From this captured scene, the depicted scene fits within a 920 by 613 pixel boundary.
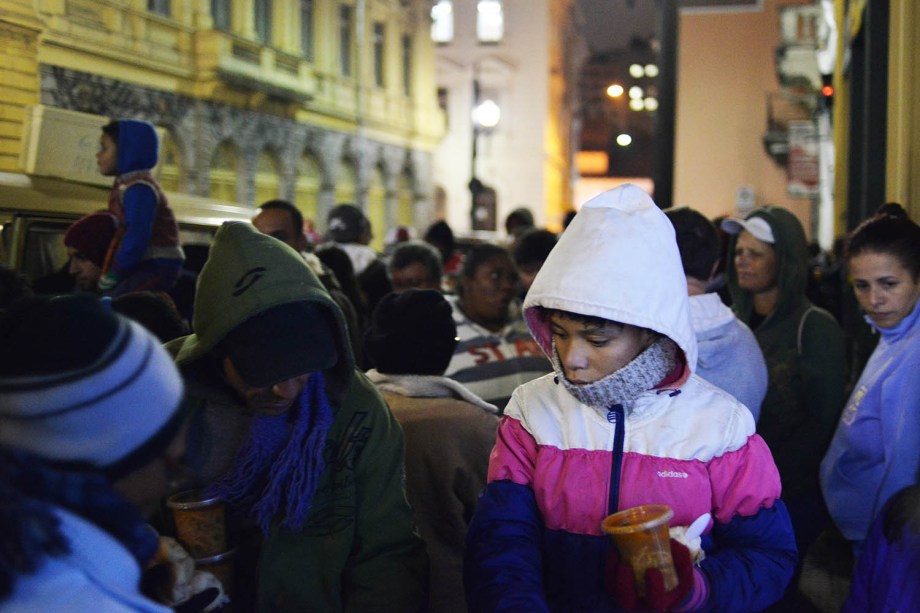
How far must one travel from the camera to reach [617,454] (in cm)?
212

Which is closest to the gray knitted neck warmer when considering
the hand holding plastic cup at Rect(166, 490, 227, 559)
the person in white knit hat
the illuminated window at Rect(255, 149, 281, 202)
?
Result: the hand holding plastic cup at Rect(166, 490, 227, 559)

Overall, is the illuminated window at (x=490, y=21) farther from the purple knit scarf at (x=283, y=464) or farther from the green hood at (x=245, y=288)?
the purple knit scarf at (x=283, y=464)

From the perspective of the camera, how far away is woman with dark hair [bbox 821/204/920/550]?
3.23 metres

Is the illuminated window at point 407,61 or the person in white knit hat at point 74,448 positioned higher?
the illuminated window at point 407,61

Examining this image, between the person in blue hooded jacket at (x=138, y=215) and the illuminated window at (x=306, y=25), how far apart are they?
444 centimetres

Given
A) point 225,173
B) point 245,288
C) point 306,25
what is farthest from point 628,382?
point 306,25

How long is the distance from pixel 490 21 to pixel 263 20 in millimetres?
24130

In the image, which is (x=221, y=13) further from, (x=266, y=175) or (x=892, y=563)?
(x=892, y=563)

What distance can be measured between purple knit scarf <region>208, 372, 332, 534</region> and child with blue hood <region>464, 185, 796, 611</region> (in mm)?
450

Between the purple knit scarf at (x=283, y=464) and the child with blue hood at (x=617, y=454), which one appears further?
the purple knit scarf at (x=283, y=464)

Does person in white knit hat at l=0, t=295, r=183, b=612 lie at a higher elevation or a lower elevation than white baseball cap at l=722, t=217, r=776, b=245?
lower

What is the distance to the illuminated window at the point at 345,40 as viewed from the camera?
10.3 metres

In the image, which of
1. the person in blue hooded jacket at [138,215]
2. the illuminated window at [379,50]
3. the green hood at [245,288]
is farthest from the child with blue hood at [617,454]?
the illuminated window at [379,50]

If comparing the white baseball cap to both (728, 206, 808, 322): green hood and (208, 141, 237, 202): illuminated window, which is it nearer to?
(728, 206, 808, 322): green hood
